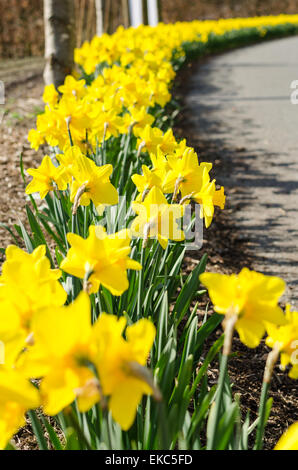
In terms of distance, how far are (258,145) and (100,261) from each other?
15.3 ft

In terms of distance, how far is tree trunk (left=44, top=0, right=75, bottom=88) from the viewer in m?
4.59

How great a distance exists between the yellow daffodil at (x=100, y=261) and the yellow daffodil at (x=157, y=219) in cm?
23

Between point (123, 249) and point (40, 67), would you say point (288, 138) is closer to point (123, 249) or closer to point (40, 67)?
point (123, 249)

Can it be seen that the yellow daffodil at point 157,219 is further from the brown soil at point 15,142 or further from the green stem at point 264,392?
the brown soil at point 15,142

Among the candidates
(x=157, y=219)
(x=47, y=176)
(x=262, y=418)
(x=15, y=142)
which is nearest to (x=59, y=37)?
(x=15, y=142)

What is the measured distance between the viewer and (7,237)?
9.79 ft

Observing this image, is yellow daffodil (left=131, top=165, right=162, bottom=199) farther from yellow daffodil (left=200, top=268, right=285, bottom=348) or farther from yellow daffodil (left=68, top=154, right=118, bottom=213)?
yellow daffodil (left=200, top=268, right=285, bottom=348)

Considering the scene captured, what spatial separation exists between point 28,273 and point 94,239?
0.52 ft

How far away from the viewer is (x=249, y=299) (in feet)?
3.06

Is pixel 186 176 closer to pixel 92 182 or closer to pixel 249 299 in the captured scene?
pixel 92 182

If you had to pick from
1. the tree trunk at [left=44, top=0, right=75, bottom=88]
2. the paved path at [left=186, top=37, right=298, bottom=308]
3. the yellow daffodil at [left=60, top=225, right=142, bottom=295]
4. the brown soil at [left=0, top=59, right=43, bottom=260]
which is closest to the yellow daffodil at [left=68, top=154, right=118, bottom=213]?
the yellow daffodil at [left=60, top=225, right=142, bottom=295]

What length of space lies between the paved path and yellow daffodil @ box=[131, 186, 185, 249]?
1439mm

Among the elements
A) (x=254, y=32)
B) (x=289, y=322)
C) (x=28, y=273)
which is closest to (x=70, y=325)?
(x=28, y=273)

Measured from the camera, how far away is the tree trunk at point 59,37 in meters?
4.59
